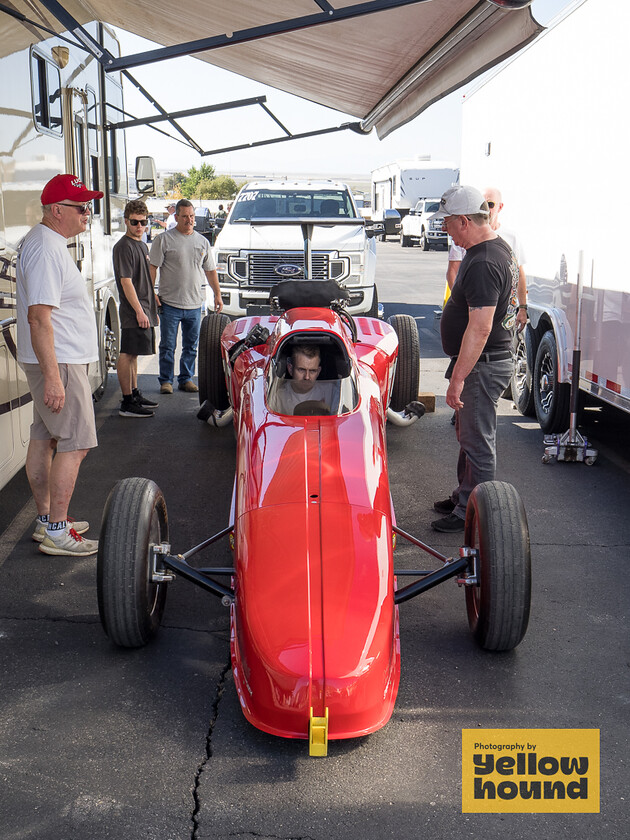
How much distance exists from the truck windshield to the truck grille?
1642 mm

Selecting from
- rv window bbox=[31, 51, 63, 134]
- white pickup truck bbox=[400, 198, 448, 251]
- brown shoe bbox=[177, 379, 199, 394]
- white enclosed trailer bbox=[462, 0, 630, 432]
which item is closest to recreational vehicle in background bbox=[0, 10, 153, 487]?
rv window bbox=[31, 51, 63, 134]

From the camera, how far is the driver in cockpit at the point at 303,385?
4.52m

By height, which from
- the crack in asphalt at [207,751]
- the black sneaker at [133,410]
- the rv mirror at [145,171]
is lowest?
the crack in asphalt at [207,751]

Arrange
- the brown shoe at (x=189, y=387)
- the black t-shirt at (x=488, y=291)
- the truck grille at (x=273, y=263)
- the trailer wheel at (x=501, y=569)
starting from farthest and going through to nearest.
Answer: the truck grille at (x=273, y=263) → the brown shoe at (x=189, y=387) → the black t-shirt at (x=488, y=291) → the trailer wheel at (x=501, y=569)

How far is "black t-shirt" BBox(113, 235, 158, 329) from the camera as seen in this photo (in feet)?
28.0

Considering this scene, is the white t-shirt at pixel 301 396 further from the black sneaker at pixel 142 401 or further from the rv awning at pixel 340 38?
the black sneaker at pixel 142 401

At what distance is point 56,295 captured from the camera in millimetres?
4914

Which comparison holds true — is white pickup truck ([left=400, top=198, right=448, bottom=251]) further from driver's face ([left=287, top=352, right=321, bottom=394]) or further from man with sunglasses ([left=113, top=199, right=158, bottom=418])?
driver's face ([left=287, top=352, right=321, bottom=394])

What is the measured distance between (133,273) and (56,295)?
379 centimetres

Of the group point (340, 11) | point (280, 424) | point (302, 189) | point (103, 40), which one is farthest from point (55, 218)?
point (302, 189)

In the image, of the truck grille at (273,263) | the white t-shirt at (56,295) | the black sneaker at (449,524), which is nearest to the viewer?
the white t-shirt at (56,295)

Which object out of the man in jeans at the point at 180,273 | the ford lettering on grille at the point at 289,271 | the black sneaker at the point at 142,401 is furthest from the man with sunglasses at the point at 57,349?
the ford lettering on grille at the point at 289,271

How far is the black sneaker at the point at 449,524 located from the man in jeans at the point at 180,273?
14.6ft

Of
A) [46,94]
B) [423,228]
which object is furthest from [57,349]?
[423,228]
